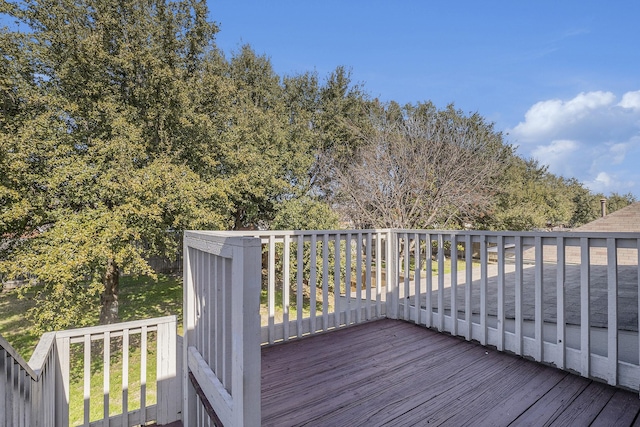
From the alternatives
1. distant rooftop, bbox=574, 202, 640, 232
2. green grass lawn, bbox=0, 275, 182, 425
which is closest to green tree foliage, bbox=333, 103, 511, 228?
distant rooftop, bbox=574, 202, 640, 232

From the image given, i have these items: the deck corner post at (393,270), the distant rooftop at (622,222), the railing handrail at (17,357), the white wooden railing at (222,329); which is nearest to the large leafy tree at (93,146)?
the railing handrail at (17,357)

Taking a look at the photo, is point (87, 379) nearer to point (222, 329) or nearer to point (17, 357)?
point (17, 357)

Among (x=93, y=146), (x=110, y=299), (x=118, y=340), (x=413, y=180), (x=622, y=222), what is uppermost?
(x=93, y=146)

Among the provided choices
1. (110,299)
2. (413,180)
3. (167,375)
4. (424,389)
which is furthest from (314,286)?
(413,180)

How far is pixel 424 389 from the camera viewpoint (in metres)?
1.88

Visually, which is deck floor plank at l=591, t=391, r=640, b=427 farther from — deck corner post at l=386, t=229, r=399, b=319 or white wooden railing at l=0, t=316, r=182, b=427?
white wooden railing at l=0, t=316, r=182, b=427

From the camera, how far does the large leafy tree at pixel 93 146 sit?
5.48 m

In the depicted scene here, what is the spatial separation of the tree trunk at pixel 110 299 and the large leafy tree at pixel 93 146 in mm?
27

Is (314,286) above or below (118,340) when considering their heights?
above

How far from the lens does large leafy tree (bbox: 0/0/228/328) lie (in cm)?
548

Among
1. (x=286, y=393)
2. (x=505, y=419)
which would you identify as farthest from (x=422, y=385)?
(x=286, y=393)

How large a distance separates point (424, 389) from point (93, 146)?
715 cm

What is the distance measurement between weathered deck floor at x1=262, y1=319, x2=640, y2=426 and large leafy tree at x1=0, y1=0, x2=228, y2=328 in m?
4.86

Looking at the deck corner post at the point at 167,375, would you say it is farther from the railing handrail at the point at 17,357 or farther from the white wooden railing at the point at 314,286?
the railing handrail at the point at 17,357
